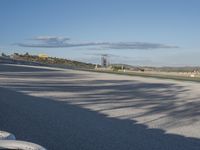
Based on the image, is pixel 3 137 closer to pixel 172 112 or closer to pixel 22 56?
pixel 172 112

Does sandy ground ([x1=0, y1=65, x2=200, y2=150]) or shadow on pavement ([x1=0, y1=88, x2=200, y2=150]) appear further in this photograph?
sandy ground ([x1=0, y1=65, x2=200, y2=150])

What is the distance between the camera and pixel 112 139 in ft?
38.9

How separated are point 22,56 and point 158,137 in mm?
136948

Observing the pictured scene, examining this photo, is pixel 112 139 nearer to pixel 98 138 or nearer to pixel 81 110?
pixel 98 138

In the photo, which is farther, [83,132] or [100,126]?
[100,126]

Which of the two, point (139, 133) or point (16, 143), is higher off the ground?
point (16, 143)

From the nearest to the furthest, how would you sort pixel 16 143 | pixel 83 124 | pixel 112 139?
1. pixel 16 143
2. pixel 112 139
3. pixel 83 124

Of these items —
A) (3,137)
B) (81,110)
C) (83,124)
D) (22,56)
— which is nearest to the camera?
(3,137)

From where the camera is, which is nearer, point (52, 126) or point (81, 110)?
point (52, 126)

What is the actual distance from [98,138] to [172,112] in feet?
26.5

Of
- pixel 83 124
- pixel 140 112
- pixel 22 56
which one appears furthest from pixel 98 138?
pixel 22 56

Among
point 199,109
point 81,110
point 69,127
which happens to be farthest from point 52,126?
point 199,109

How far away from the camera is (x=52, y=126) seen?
1358cm

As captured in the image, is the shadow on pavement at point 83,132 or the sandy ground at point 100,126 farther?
the sandy ground at point 100,126
